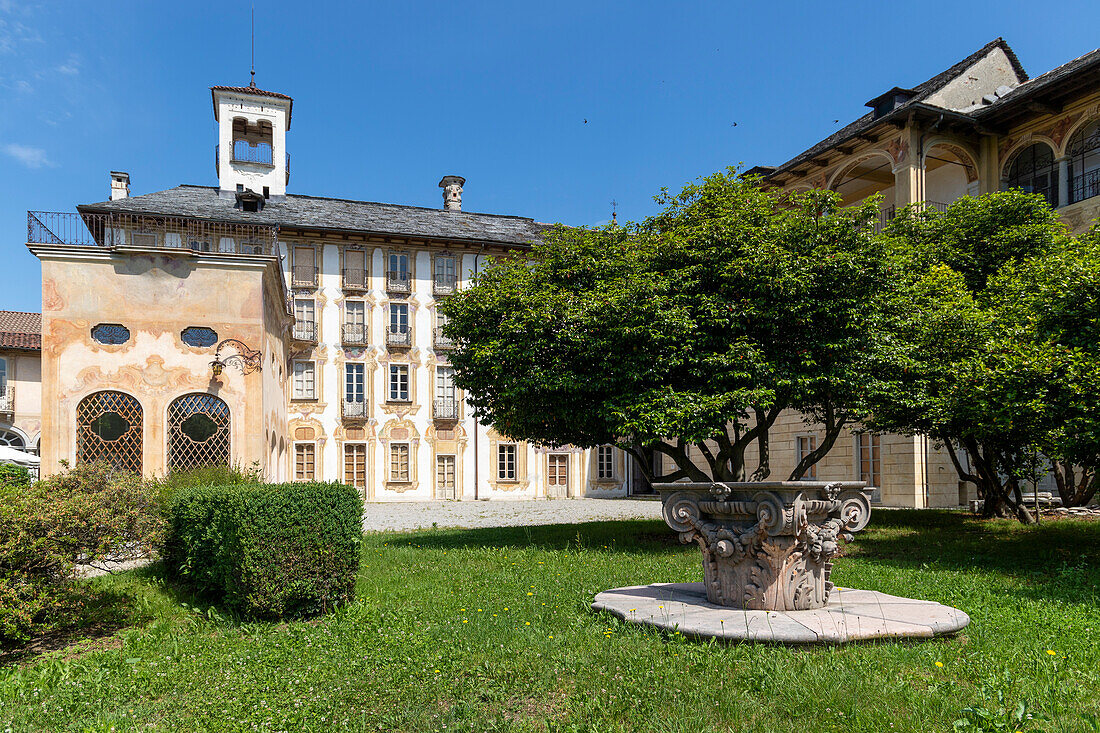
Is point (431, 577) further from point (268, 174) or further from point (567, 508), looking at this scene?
point (268, 174)

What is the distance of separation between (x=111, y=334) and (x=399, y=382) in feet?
65.1

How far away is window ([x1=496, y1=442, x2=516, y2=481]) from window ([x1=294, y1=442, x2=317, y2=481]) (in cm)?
827

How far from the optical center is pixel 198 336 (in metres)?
16.5

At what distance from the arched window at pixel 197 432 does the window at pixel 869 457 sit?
752 inches

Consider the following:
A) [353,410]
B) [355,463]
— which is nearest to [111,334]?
[353,410]

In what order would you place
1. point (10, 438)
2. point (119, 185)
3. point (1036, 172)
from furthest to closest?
1. point (119, 185)
2. point (10, 438)
3. point (1036, 172)

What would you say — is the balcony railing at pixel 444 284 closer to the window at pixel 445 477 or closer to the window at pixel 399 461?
the window at pixel 399 461

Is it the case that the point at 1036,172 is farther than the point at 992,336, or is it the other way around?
the point at 1036,172

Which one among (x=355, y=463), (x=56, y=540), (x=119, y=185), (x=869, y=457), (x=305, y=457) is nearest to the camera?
(x=56, y=540)

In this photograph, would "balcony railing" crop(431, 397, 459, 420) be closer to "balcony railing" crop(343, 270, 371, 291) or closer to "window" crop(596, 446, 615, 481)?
"balcony railing" crop(343, 270, 371, 291)

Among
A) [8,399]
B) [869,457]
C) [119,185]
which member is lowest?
[869,457]

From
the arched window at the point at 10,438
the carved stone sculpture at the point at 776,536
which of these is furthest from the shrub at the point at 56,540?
the arched window at the point at 10,438

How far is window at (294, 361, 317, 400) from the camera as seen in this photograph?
34000 millimetres

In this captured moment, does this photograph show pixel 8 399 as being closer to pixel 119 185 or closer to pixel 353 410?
pixel 119 185
